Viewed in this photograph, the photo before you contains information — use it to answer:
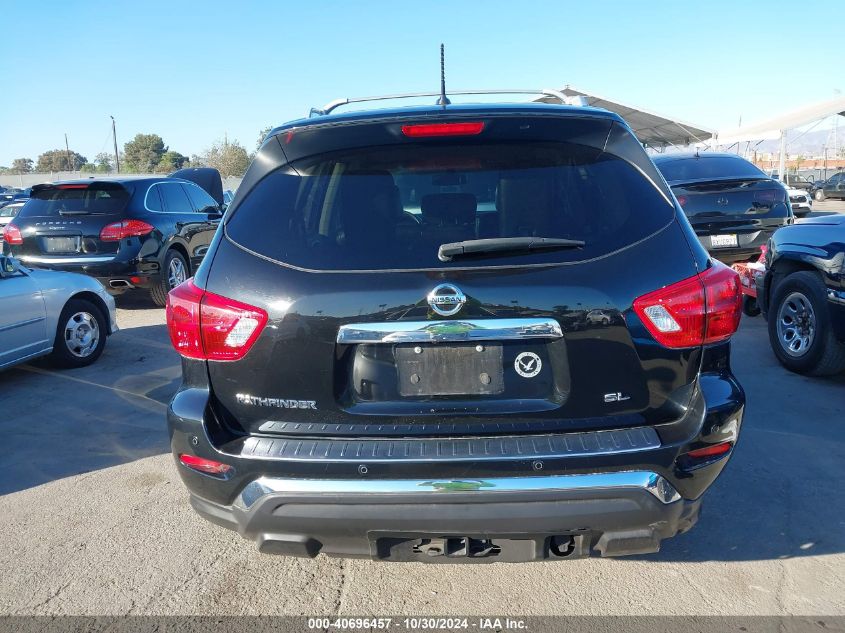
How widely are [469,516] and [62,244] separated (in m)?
8.36

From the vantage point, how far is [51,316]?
629cm

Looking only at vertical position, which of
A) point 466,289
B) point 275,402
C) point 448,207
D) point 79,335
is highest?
point 448,207

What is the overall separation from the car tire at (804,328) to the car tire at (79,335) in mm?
6459

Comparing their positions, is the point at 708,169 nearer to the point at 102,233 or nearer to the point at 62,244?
the point at 102,233

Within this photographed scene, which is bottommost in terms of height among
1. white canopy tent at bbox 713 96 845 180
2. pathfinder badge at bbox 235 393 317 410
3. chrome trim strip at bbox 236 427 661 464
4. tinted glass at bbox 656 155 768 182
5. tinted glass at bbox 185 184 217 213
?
chrome trim strip at bbox 236 427 661 464

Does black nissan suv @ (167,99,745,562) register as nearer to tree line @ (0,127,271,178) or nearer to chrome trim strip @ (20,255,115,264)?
chrome trim strip @ (20,255,115,264)

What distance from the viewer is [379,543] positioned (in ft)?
7.80

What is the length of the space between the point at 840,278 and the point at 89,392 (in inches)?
242

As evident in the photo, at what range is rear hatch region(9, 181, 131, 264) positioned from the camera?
8.84 meters

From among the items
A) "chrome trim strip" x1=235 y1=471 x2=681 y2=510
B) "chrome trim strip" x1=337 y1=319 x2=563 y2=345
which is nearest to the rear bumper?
"chrome trim strip" x1=235 y1=471 x2=681 y2=510

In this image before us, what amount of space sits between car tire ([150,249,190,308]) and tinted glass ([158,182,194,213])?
0.70 metres

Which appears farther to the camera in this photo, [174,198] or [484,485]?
[174,198]

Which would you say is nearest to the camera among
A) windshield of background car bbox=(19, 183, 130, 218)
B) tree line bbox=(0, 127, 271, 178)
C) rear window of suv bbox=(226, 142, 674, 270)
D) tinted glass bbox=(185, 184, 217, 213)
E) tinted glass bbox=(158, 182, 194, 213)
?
rear window of suv bbox=(226, 142, 674, 270)

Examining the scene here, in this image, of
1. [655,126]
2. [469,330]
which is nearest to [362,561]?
[469,330]
